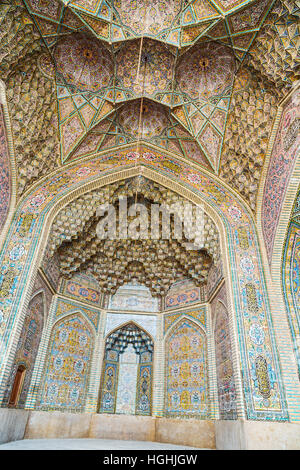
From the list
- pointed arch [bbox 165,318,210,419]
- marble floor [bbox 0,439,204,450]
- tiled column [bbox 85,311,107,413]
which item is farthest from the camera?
tiled column [bbox 85,311,107,413]

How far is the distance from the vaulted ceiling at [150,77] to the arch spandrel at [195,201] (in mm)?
367

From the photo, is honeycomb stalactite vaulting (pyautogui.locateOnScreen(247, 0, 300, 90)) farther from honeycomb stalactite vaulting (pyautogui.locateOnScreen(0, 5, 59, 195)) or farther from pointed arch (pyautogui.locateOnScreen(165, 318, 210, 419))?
pointed arch (pyautogui.locateOnScreen(165, 318, 210, 419))

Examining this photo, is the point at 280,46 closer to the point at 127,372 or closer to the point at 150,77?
the point at 150,77

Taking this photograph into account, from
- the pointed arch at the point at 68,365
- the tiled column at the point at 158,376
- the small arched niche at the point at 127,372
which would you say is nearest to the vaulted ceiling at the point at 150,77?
the pointed arch at the point at 68,365

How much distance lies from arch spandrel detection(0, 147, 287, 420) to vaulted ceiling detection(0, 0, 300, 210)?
1.20ft

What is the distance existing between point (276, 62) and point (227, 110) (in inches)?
61.9

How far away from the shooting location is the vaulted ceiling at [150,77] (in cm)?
600

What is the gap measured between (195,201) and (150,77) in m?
3.26

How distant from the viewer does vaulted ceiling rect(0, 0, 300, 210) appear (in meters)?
6.00

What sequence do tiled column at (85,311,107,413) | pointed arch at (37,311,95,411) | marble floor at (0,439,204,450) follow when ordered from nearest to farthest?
marble floor at (0,439,204,450) < pointed arch at (37,311,95,411) < tiled column at (85,311,107,413)

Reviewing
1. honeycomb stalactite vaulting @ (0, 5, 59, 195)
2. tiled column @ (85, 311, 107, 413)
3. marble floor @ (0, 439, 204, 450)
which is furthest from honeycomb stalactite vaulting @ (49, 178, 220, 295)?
marble floor @ (0, 439, 204, 450)

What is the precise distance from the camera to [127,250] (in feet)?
29.6

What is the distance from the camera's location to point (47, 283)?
283 inches
